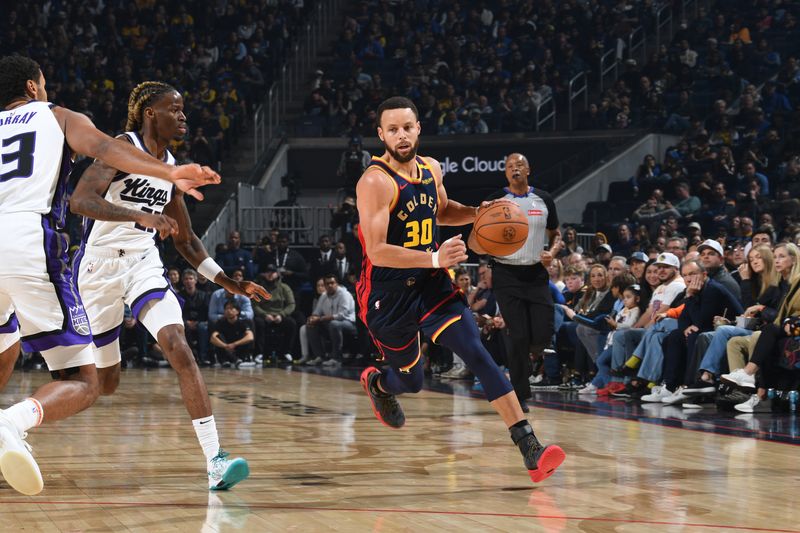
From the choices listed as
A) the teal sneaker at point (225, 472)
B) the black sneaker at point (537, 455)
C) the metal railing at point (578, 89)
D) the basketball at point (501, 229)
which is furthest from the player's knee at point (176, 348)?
the metal railing at point (578, 89)

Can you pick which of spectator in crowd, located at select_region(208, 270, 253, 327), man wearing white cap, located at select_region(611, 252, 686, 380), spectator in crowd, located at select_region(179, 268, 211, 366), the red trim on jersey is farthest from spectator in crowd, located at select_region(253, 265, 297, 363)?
the red trim on jersey

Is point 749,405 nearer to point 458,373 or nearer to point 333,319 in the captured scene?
point 458,373

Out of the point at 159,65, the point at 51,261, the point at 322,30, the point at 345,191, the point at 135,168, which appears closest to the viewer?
the point at 135,168

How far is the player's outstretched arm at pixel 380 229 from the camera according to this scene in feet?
15.9

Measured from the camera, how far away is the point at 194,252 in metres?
5.41

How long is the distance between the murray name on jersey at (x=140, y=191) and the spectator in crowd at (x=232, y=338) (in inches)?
371

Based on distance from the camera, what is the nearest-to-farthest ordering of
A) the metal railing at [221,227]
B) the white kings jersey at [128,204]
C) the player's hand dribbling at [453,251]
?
the player's hand dribbling at [453,251], the white kings jersey at [128,204], the metal railing at [221,227]

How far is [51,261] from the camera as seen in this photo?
166 inches

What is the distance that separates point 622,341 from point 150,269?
5815 mm

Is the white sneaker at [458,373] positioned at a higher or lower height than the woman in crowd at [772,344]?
lower

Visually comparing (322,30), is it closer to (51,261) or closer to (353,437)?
(353,437)

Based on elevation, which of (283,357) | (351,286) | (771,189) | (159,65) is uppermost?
(159,65)

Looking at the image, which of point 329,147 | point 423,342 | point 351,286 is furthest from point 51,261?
point 329,147

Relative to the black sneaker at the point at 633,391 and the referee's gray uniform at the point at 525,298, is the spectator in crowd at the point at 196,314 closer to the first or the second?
the black sneaker at the point at 633,391
